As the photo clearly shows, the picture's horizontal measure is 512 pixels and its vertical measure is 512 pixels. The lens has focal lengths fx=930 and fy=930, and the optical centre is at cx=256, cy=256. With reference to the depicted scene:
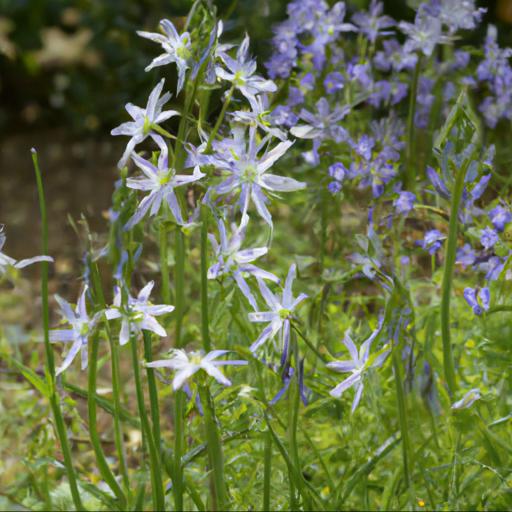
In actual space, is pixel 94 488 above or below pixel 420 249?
below

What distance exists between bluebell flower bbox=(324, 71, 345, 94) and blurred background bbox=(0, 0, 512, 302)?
4.49 feet

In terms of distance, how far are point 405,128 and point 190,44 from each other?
2.79 feet

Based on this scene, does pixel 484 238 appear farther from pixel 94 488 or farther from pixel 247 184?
pixel 94 488

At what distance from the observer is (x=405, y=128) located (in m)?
1.77

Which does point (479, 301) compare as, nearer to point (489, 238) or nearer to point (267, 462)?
point (489, 238)

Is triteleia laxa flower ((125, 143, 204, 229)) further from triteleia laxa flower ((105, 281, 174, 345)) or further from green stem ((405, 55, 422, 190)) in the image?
green stem ((405, 55, 422, 190))

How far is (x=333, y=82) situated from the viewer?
5.41 feet

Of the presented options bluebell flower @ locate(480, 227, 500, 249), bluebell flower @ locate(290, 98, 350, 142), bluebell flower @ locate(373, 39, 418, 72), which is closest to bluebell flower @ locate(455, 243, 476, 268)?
bluebell flower @ locate(480, 227, 500, 249)

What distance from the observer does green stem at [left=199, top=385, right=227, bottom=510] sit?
3.34 ft

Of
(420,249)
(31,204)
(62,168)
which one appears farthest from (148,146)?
(62,168)

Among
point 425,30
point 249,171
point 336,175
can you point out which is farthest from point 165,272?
point 425,30

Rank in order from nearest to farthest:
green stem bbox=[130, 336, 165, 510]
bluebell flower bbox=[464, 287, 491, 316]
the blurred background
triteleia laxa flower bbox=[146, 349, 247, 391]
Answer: triteleia laxa flower bbox=[146, 349, 247, 391] < green stem bbox=[130, 336, 165, 510] < bluebell flower bbox=[464, 287, 491, 316] < the blurred background

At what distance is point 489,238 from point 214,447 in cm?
45

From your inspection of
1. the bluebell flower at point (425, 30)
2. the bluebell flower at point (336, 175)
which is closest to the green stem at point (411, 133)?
the bluebell flower at point (425, 30)
